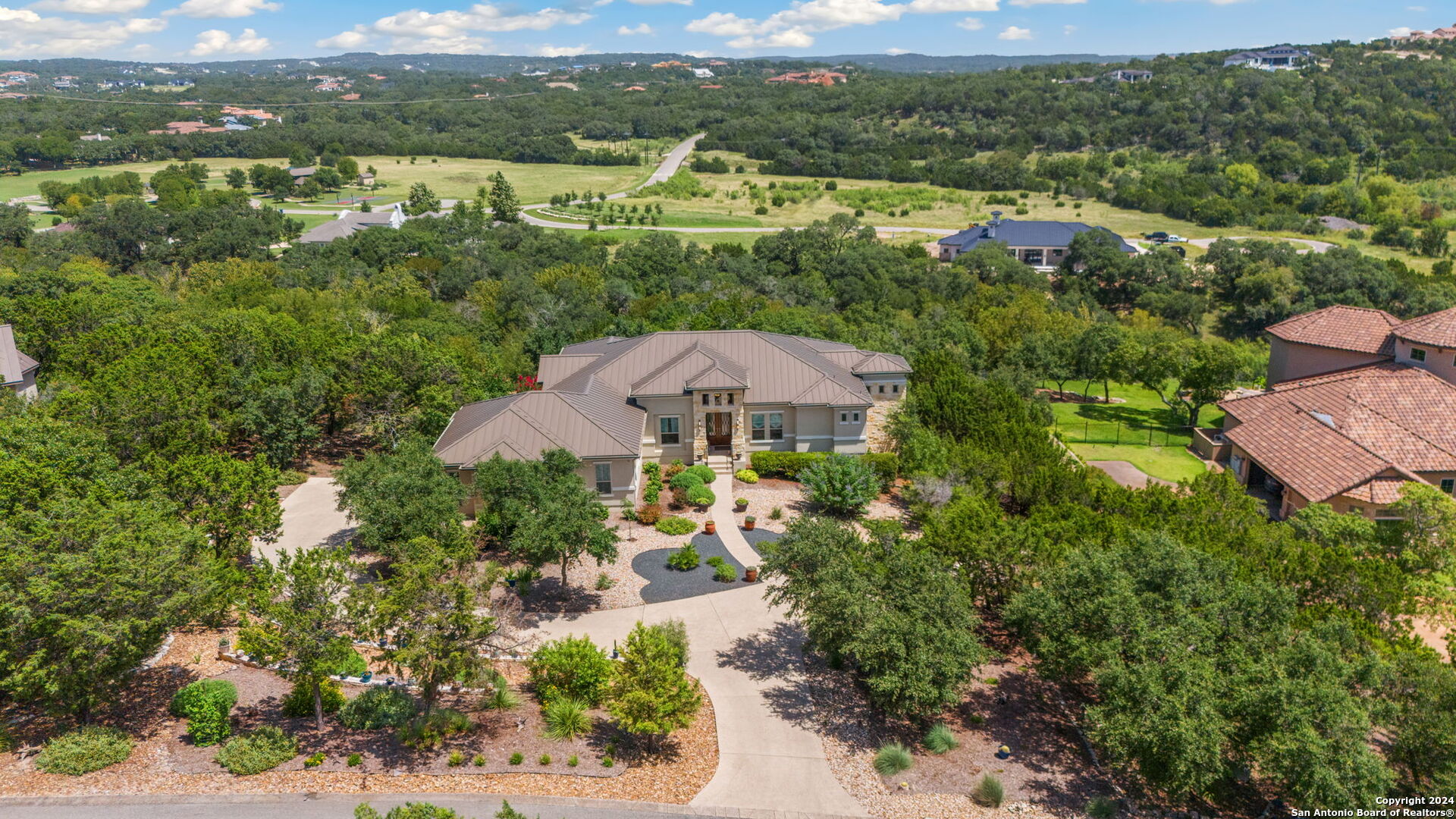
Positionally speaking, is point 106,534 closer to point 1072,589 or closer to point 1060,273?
point 1072,589

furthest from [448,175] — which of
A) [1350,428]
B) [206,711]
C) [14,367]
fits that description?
[206,711]

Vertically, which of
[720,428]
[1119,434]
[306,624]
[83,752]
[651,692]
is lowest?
[1119,434]

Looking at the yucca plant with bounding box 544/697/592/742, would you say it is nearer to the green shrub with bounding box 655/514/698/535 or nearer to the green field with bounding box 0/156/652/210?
the green shrub with bounding box 655/514/698/535

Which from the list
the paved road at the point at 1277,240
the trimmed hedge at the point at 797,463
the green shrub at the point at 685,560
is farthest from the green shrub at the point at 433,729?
the paved road at the point at 1277,240

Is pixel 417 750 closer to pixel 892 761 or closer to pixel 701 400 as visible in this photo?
pixel 892 761

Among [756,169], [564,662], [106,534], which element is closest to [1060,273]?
[756,169]

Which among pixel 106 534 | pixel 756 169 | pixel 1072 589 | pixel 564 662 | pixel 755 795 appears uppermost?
pixel 756 169
